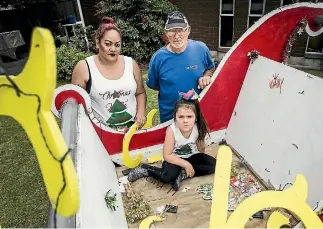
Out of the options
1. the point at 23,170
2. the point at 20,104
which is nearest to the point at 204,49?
the point at 20,104

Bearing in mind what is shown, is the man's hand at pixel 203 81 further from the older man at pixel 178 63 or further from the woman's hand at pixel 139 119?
the woman's hand at pixel 139 119

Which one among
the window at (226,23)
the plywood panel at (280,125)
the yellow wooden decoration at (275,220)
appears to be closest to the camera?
the yellow wooden decoration at (275,220)

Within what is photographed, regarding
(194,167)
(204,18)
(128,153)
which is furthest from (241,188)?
(204,18)

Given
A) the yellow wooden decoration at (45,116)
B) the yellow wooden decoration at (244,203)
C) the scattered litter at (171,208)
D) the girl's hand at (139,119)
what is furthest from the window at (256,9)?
the yellow wooden decoration at (45,116)

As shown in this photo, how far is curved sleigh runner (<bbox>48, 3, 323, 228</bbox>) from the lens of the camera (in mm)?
1685

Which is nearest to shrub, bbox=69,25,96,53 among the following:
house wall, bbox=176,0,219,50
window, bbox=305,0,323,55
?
house wall, bbox=176,0,219,50

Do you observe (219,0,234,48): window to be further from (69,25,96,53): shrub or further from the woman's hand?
the woman's hand

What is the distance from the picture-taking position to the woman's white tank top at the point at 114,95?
2.01 metres

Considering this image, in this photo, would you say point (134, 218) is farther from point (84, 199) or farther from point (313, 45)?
point (313, 45)

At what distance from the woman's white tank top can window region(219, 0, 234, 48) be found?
17.8 ft

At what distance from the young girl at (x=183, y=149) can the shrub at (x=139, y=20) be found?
513cm

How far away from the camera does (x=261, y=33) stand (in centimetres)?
248

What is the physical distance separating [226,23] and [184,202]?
585 cm

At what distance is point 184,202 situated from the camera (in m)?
2.15
